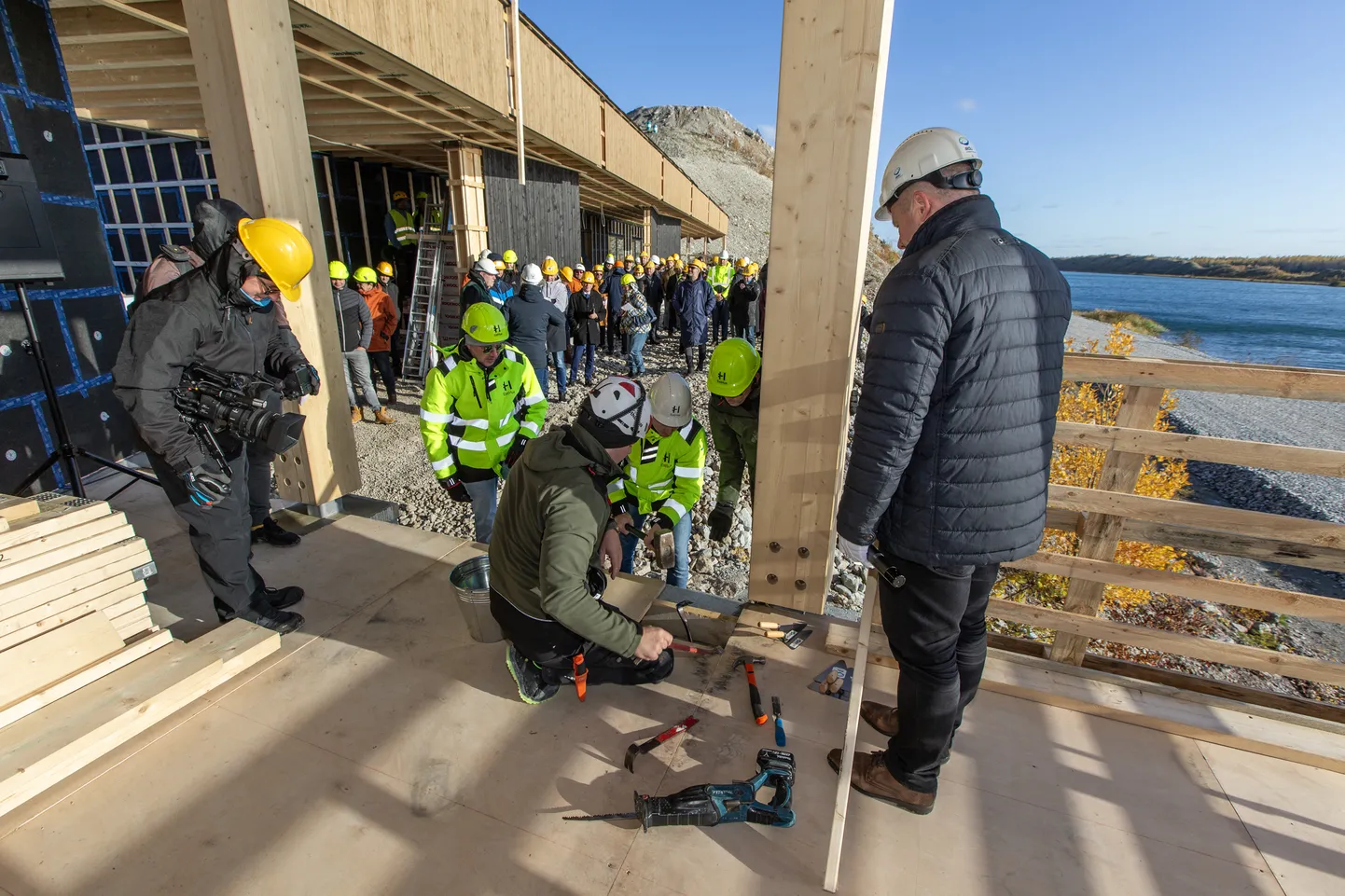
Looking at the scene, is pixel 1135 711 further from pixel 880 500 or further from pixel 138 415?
pixel 138 415

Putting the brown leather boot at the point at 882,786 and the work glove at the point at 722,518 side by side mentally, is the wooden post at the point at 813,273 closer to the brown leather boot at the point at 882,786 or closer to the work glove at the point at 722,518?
the work glove at the point at 722,518

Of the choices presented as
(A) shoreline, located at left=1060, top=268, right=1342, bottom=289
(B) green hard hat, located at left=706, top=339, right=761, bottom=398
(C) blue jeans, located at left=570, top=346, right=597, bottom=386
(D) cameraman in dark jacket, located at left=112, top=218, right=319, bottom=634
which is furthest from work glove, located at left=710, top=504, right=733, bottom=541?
(A) shoreline, located at left=1060, top=268, right=1342, bottom=289

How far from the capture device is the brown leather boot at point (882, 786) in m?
2.12

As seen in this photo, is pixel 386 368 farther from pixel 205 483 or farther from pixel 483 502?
pixel 205 483

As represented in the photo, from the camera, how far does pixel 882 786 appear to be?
2.15 metres

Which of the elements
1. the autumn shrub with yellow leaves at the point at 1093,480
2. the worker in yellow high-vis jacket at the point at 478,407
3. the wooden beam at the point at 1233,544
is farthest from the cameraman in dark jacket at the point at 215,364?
the autumn shrub with yellow leaves at the point at 1093,480

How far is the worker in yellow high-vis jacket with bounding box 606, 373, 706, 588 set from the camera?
11.3 feet

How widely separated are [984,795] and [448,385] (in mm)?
3390

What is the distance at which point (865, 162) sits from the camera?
2551 millimetres

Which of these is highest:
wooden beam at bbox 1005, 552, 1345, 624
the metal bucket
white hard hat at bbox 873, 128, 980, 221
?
white hard hat at bbox 873, 128, 980, 221

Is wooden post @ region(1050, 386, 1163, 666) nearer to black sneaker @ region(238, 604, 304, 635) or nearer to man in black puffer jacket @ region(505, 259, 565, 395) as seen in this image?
black sneaker @ region(238, 604, 304, 635)

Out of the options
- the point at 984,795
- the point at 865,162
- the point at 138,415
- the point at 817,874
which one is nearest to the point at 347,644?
the point at 138,415

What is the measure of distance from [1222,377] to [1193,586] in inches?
34.2

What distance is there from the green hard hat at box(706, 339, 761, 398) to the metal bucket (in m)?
1.57
